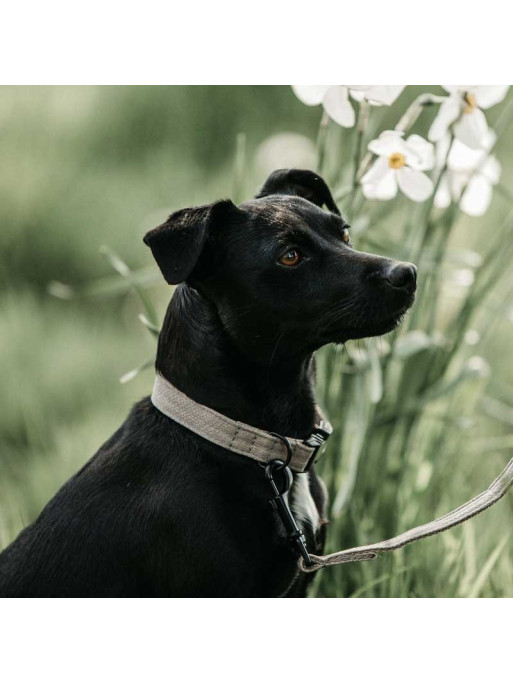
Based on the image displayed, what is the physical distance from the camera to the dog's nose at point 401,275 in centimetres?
188

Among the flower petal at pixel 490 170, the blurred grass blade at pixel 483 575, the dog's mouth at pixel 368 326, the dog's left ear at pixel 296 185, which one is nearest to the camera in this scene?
the dog's mouth at pixel 368 326

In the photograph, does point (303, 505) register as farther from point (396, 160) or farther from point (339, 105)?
point (339, 105)

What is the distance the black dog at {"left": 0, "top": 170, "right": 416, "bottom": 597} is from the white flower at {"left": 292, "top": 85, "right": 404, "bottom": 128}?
0.47 metres

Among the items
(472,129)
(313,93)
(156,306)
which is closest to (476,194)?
(472,129)

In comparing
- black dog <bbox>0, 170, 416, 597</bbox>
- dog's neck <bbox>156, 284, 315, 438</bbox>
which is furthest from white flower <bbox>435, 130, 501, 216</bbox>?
dog's neck <bbox>156, 284, 315, 438</bbox>

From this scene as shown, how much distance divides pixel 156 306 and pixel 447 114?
1606 millimetres

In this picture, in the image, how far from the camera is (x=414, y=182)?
92.5 inches

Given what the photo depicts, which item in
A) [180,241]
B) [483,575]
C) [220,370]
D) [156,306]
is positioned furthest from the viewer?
[156,306]

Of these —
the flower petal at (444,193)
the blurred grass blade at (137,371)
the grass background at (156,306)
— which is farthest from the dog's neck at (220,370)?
the flower petal at (444,193)

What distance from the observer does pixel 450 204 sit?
8.81 ft

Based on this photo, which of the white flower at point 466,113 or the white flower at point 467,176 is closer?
the white flower at point 466,113

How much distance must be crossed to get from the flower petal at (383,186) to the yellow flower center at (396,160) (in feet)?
0.06

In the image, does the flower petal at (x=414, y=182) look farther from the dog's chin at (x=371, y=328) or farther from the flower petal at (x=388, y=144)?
the dog's chin at (x=371, y=328)

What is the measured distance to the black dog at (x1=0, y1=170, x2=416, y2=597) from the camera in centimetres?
188
